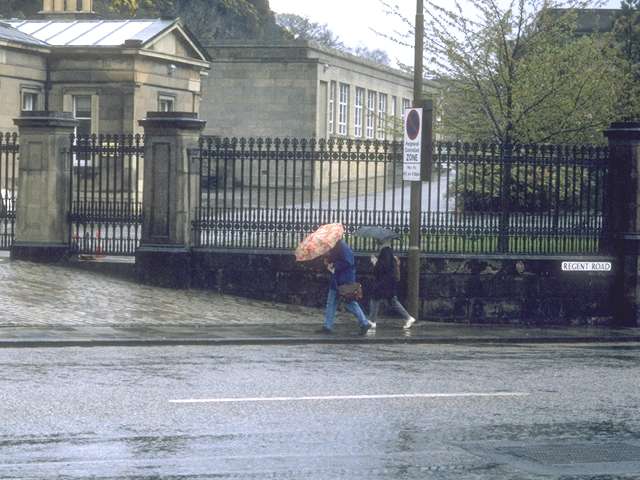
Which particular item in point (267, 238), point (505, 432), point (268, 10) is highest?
point (268, 10)

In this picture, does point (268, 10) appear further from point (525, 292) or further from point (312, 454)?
point (312, 454)

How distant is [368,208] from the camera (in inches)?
816

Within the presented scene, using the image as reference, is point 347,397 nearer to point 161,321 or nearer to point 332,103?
point 161,321

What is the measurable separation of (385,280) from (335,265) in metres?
0.88

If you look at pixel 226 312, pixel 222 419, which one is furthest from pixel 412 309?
pixel 222 419

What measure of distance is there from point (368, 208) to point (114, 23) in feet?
106

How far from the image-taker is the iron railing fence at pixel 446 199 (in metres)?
20.5

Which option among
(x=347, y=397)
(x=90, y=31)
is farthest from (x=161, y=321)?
(x=90, y=31)

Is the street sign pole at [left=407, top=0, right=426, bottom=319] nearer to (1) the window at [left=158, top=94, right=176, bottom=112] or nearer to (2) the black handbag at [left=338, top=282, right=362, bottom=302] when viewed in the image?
(2) the black handbag at [left=338, top=282, right=362, bottom=302]

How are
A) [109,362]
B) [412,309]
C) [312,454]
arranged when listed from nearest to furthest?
1. [312,454]
2. [109,362]
3. [412,309]

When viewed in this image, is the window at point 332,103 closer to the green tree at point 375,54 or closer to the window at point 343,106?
the window at point 343,106

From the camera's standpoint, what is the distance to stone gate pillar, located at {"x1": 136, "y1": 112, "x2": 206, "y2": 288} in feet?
69.1

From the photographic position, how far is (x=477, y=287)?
20.5 metres

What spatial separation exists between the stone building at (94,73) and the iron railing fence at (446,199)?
24.4 metres
